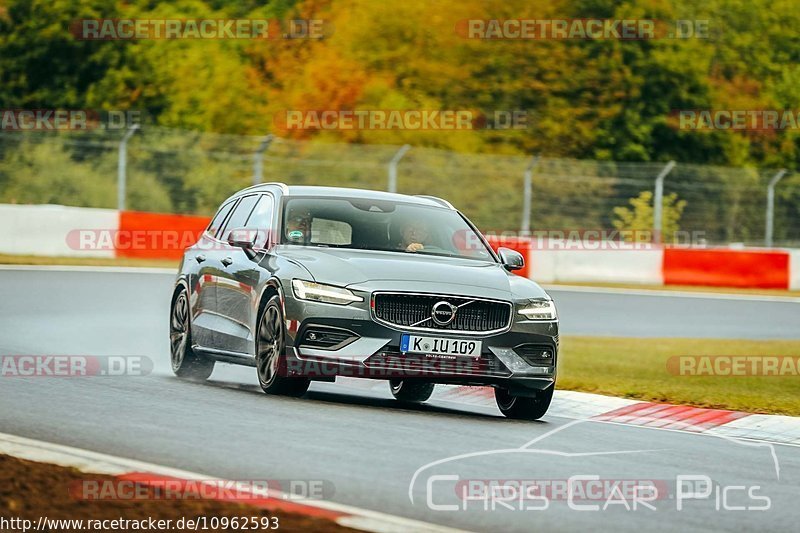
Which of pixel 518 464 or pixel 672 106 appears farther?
pixel 672 106

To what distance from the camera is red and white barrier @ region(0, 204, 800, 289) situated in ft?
92.6

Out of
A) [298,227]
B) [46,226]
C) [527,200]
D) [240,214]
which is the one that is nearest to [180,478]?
[298,227]

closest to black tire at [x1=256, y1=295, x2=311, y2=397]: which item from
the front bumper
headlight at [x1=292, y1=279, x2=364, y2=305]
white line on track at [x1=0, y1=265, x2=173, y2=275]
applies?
the front bumper

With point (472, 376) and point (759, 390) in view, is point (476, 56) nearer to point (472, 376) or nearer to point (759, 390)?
point (759, 390)

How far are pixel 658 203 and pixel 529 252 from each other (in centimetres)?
441

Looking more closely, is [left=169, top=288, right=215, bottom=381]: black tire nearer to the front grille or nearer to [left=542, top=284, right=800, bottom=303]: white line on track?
the front grille

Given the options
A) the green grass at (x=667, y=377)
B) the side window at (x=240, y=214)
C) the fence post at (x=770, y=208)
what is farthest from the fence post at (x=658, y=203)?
the side window at (x=240, y=214)

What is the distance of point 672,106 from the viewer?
49844 millimetres

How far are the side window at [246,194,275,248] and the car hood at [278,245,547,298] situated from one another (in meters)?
0.45

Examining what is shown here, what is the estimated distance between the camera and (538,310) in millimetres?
11219

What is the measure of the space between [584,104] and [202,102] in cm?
1164

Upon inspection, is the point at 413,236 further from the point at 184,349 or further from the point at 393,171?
the point at 393,171

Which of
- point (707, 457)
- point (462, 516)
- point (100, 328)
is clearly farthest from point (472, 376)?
point (100, 328)

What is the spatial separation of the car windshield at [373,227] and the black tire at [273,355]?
30.1 inches
